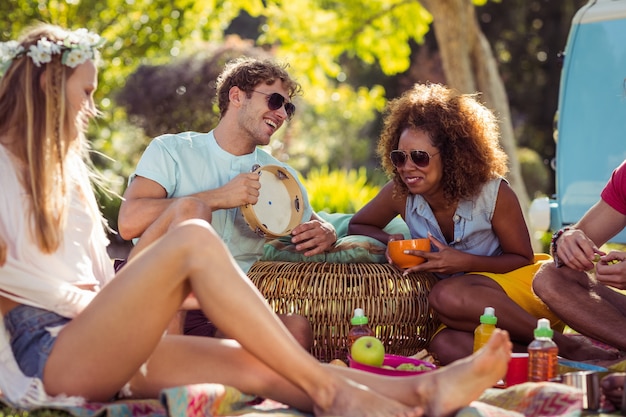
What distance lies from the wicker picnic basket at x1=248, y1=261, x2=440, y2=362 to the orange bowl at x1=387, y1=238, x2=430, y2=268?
0.29 ft

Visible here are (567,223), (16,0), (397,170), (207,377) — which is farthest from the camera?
(16,0)

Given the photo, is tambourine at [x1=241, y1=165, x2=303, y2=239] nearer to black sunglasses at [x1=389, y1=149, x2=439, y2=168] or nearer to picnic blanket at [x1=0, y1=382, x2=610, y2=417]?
black sunglasses at [x1=389, y1=149, x2=439, y2=168]

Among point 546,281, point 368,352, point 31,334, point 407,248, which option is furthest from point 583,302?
point 31,334

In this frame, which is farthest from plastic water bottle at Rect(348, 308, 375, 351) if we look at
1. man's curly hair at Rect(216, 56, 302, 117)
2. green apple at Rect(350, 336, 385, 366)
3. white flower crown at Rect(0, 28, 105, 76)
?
white flower crown at Rect(0, 28, 105, 76)

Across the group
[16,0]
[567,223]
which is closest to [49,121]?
[567,223]

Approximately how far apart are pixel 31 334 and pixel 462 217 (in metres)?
2.47

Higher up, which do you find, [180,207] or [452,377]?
[180,207]

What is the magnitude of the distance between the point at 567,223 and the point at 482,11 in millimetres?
16263

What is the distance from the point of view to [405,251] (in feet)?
15.8

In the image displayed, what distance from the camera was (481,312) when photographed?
464 cm

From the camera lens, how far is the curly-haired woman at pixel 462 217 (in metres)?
4.70

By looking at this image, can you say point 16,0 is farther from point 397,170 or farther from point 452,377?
point 452,377

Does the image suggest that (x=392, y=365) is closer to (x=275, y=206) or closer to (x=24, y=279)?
(x=275, y=206)

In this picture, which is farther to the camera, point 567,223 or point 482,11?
point 482,11
